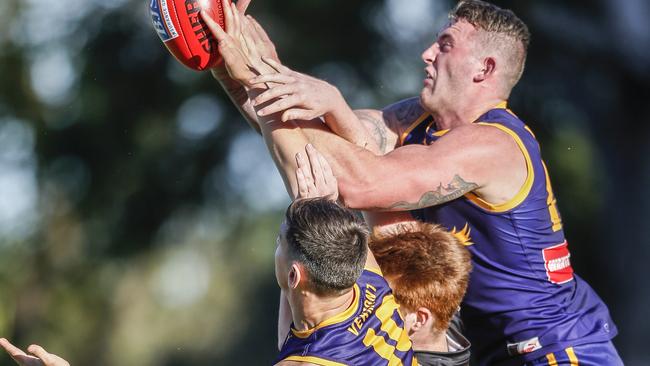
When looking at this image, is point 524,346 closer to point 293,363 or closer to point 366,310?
point 366,310

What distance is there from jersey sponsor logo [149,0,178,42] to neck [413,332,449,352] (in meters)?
1.76

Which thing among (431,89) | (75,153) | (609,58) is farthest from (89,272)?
(431,89)

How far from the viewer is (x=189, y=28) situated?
4.55 meters

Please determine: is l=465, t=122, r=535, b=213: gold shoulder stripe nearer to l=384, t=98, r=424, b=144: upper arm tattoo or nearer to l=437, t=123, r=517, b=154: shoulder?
l=437, t=123, r=517, b=154: shoulder

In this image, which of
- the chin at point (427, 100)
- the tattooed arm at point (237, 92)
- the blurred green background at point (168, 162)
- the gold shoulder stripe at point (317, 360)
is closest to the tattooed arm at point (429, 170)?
the chin at point (427, 100)

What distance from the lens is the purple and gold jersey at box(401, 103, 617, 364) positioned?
15.8 ft

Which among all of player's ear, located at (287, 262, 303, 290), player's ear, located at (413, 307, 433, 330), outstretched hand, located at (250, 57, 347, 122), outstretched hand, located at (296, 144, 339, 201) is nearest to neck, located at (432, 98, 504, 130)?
outstretched hand, located at (250, 57, 347, 122)

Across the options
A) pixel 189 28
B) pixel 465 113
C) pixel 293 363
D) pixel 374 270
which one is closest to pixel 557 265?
pixel 465 113

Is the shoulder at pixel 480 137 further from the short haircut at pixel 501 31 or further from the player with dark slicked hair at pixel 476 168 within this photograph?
the short haircut at pixel 501 31

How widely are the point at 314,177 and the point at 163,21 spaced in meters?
1.05

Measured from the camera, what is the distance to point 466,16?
5.15 m

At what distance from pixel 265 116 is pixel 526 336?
1659 millimetres

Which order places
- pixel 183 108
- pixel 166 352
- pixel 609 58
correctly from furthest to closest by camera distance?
1. pixel 166 352
2. pixel 183 108
3. pixel 609 58

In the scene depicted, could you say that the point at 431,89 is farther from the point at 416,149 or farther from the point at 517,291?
the point at 517,291
